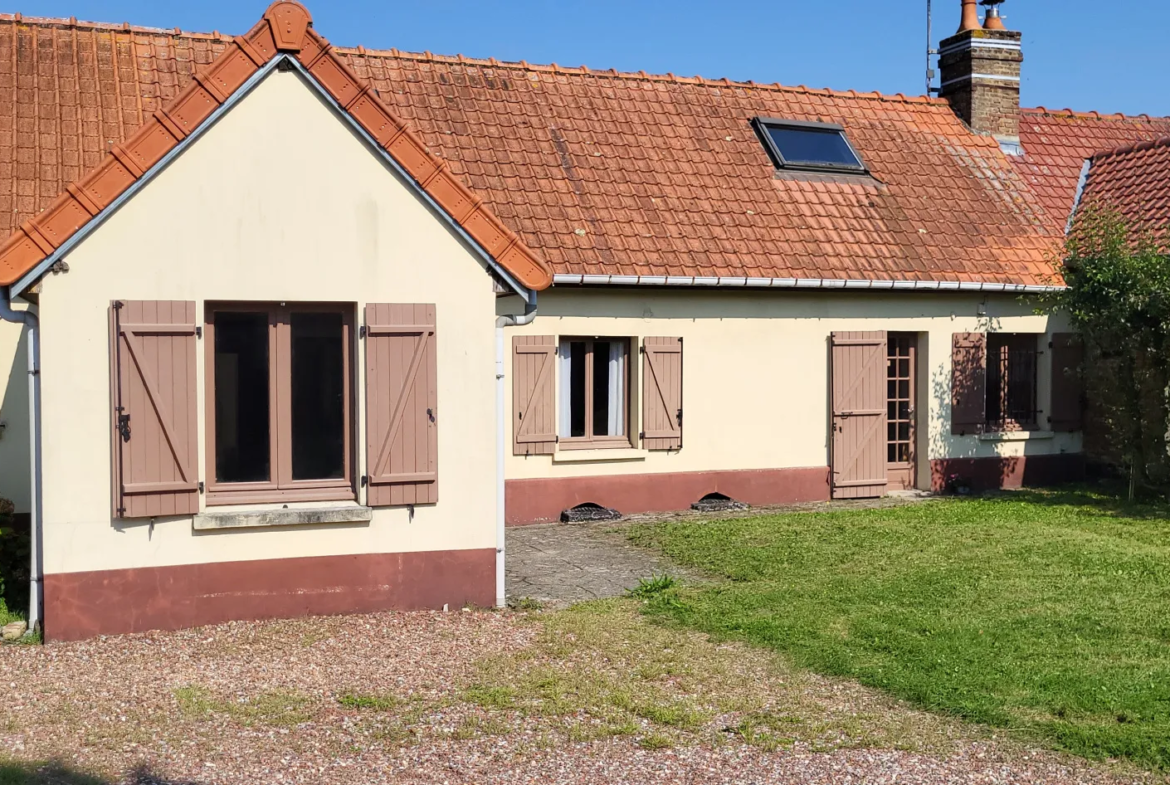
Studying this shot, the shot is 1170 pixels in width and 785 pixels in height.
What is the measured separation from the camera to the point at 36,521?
7.89m

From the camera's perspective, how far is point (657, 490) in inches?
534

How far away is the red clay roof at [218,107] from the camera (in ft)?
24.9

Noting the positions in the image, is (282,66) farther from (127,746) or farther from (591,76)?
(591,76)

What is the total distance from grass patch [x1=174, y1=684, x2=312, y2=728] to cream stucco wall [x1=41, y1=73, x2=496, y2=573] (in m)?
1.69

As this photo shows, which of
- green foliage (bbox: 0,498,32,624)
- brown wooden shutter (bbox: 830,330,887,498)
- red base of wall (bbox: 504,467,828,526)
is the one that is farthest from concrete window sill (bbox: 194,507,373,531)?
brown wooden shutter (bbox: 830,330,887,498)

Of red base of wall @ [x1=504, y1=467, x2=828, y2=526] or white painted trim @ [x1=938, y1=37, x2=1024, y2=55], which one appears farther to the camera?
white painted trim @ [x1=938, y1=37, x2=1024, y2=55]

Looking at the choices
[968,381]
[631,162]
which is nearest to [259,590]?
[631,162]

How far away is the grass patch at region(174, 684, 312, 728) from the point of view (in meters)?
6.20

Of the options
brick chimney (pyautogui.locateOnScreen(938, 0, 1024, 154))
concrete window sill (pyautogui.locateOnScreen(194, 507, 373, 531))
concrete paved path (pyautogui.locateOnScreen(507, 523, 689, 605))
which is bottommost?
concrete paved path (pyautogui.locateOnScreen(507, 523, 689, 605))

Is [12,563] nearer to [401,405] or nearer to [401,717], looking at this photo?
[401,405]

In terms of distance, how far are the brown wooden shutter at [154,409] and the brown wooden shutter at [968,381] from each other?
33.0 feet

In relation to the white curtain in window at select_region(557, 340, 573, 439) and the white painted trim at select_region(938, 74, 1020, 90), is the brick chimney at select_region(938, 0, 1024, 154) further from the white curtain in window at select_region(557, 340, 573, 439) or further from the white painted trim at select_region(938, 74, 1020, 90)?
the white curtain in window at select_region(557, 340, 573, 439)

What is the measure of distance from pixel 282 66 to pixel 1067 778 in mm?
6464

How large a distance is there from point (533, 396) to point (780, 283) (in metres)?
3.18
